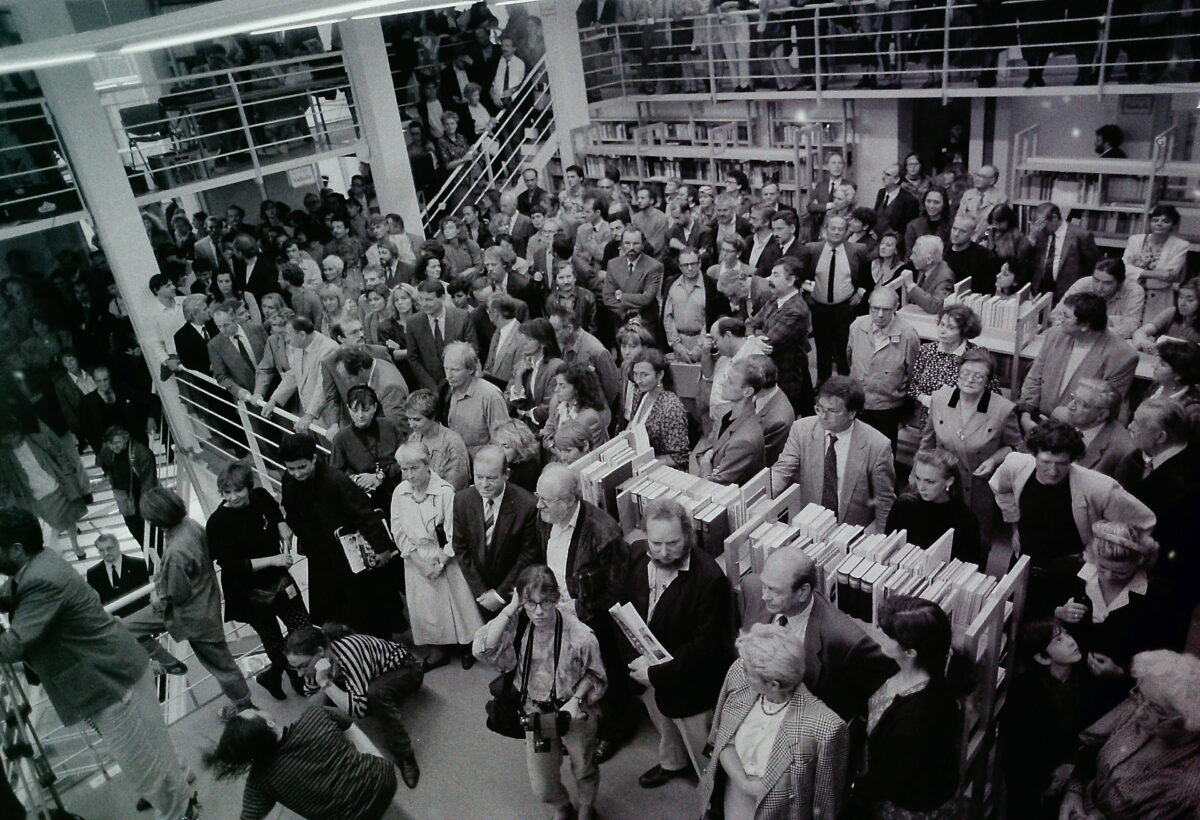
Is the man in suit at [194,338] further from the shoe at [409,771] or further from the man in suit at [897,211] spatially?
the man in suit at [897,211]

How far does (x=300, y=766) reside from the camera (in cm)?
297

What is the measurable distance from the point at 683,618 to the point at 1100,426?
2.13m

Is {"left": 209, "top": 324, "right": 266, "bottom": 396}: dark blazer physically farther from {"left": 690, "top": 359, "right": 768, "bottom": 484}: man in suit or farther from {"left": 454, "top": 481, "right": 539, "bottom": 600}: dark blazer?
{"left": 690, "top": 359, "right": 768, "bottom": 484}: man in suit

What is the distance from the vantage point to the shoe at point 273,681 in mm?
4504

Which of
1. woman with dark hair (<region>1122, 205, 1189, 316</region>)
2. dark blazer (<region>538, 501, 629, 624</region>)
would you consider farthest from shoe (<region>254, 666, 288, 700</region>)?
woman with dark hair (<region>1122, 205, 1189, 316</region>)

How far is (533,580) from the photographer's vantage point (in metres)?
A: 3.03

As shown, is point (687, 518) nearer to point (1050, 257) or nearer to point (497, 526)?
point (497, 526)

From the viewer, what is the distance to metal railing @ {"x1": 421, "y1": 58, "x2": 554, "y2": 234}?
436 inches

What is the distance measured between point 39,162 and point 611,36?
799 cm

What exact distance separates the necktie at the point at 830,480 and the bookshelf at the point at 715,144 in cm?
694

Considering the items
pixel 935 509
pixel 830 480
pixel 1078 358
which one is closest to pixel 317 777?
pixel 830 480

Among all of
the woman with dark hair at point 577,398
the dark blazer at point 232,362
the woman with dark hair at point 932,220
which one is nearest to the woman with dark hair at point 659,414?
the woman with dark hair at point 577,398

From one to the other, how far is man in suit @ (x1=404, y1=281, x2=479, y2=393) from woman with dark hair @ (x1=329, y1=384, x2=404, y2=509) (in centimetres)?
124

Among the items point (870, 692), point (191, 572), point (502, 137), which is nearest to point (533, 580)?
point (870, 692)
